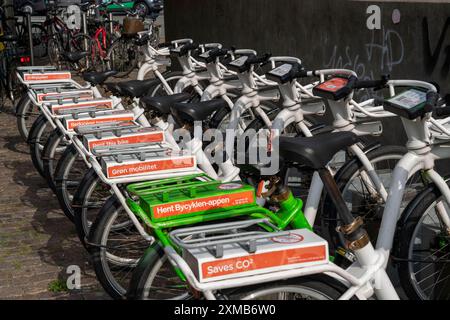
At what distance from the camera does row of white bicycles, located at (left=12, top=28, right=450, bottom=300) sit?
2.79 metres

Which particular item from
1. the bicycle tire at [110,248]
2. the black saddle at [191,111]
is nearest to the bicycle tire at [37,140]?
the bicycle tire at [110,248]

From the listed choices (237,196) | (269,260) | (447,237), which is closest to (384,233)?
→ (447,237)

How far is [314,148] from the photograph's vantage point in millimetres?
3150

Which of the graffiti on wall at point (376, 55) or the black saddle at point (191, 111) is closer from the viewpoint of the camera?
the black saddle at point (191, 111)

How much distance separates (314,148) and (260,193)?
0.56m

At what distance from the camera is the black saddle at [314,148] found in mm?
3119

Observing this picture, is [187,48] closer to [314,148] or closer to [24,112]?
[24,112]

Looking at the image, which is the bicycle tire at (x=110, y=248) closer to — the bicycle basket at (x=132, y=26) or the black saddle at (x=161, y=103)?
the black saddle at (x=161, y=103)

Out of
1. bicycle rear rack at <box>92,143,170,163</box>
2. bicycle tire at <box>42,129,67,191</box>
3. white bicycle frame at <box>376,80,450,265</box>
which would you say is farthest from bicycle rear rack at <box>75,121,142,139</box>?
white bicycle frame at <box>376,80,450,265</box>

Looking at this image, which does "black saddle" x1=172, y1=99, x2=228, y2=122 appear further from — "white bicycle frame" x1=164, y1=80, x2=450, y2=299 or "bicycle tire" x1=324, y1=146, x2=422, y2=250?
"white bicycle frame" x1=164, y1=80, x2=450, y2=299

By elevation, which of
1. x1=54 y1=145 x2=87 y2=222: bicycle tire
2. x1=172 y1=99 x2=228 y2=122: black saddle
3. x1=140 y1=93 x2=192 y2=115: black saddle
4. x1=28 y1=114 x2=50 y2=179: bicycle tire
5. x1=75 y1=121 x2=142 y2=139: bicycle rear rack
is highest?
x1=172 y1=99 x2=228 y2=122: black saddle

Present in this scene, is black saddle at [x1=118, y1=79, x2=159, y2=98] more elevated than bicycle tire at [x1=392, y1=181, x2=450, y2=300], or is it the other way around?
black saddle at [x1=118, y1=79, x2=159, y2=98]

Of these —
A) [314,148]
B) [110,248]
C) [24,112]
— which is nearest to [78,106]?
[110,248]
